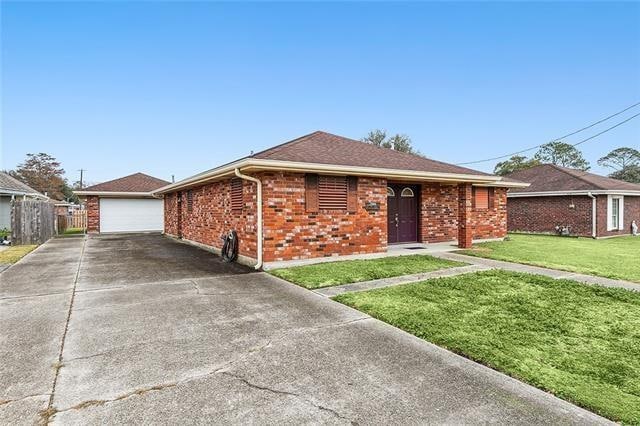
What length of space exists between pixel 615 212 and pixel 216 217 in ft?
63.1

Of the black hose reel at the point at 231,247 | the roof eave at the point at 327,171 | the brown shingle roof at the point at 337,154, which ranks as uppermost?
the brown shingle roof at the point at 337,154

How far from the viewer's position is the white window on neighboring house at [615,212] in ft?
55.0

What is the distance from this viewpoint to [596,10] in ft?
45.3

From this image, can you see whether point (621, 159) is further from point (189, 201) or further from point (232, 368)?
point (232, 368)

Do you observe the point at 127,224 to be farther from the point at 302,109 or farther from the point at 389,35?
the point at 389,35

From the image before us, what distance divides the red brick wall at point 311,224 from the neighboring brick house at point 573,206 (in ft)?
41.6

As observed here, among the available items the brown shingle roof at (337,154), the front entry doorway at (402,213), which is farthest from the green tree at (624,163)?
the front entry doorway at (402,213)

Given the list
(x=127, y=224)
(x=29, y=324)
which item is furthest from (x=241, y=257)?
(x=127, y=224)

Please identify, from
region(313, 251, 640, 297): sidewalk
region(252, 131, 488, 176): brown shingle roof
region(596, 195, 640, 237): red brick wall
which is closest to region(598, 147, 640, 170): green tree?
region(596, 195, 640, 237): red brick wall

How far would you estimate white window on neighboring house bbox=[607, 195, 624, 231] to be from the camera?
16766 mm

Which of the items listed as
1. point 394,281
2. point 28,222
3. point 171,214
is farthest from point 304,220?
point 28,222

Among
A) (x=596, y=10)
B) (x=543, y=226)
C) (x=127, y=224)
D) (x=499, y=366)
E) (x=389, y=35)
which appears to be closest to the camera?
(x=499, y=366)

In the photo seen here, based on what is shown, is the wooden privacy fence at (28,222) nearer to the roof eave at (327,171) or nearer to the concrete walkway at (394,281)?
the roof eave at (327,171)

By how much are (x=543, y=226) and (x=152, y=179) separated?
2409 centimetres
